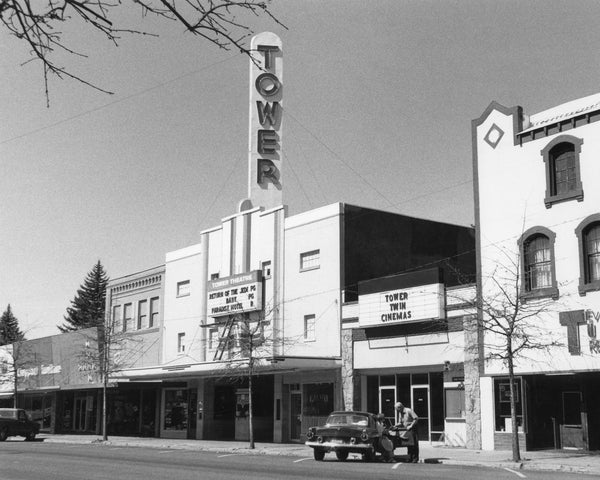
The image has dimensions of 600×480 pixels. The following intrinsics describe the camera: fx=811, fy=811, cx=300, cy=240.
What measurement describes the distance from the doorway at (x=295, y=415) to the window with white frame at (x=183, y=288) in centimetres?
954

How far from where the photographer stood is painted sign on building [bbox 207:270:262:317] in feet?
120

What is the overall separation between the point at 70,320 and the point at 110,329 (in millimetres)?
66098

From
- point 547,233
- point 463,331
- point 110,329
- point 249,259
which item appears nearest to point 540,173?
point 547,233

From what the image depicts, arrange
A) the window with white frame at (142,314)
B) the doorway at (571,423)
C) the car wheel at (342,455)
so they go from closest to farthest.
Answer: the car wheel at (342,455)
the doorway at (571,423)
the window with white frame at (142,314)

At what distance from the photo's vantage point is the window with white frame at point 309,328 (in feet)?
114

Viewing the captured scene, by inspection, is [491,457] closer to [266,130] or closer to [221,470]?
[221,470]

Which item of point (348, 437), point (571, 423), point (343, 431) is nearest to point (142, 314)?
point (343, 431)

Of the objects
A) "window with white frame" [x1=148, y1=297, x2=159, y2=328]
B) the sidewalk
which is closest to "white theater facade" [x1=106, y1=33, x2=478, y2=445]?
"window with white frame" [x1=148, y1=297, x2=159, y2=328]

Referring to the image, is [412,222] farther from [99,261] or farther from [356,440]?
[99,261]

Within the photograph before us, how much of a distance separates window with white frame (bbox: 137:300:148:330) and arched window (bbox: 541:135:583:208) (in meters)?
26.2

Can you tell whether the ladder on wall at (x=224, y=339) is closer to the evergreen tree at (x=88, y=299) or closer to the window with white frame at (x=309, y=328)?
the window with white frame at (x=309, y=328)

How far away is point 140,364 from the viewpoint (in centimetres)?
4550

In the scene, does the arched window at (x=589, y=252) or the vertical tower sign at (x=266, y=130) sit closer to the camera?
the arched window at (x=589, y=252)

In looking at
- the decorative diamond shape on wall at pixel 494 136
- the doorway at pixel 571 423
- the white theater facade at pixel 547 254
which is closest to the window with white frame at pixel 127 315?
the white theater facade at pixel 547 254
